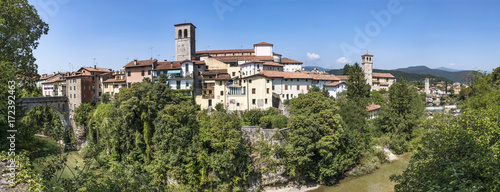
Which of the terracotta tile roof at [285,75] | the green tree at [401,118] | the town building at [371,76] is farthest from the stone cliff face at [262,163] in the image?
the town building at [371,76]

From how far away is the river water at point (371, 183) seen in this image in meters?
24.3

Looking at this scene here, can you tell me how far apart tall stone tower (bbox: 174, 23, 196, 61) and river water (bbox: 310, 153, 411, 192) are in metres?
39.0

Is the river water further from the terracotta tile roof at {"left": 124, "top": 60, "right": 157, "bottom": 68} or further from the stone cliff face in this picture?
the terracotta tile roof at {"left": 124, "top": 60, "right": 157, "bottom": 68}

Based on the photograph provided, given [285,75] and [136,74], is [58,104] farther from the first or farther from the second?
[285,75]

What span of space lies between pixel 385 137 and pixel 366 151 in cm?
522

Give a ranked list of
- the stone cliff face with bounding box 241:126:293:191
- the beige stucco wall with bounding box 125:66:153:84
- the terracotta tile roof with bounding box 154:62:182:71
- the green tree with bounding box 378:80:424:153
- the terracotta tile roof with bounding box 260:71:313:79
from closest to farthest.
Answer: the stone cliff face with bounding box 241:126:293:191 < the green tree with bounding box 378:80:424:153 < the terracotta tile roof with bounding box 154:62:182:71 < the terracotta tile roof with bounding box 260:71:313:79 < the beige stucco wall with bounding box 125:66:153:84

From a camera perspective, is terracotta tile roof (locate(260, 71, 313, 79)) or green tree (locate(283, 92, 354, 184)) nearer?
green tree (locate(283, 92, 354, 184))

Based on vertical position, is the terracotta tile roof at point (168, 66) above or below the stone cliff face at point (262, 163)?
above

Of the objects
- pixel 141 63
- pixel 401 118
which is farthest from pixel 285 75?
pixel 141 63

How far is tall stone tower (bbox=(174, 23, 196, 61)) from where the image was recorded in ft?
177

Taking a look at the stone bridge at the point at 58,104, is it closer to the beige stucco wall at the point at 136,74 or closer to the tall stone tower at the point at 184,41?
the beige stucco wall at the point at 136,74

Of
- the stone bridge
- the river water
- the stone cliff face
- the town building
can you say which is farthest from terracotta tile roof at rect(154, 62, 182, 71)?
the town building

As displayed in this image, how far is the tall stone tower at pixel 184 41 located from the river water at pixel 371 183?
39033 millimetres

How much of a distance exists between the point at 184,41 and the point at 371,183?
1709 inches
